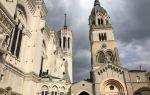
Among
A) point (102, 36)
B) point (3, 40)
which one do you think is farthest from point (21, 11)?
point (102, 36)

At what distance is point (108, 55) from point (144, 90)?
19220 mm

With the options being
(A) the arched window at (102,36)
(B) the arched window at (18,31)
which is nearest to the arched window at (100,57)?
(A) the arched window at (102,36)

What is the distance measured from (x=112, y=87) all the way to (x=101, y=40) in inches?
905

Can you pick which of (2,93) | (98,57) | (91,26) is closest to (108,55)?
(98,57)

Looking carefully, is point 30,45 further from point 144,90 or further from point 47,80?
point 144,90

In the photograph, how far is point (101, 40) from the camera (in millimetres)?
57812

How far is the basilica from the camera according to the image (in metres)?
20.7

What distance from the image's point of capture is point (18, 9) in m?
27.5

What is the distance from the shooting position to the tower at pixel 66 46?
6278 centimetres

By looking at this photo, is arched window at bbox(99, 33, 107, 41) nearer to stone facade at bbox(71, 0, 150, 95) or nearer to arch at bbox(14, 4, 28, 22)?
stone facade at bbox(71, 0, 150, 95)

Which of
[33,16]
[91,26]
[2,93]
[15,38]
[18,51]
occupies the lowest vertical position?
[2,93]

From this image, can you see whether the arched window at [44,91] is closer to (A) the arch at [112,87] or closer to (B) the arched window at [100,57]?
(A) the arch at [112,87]

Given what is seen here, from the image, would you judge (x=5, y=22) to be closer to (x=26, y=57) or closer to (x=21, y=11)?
(x=21, y=11)

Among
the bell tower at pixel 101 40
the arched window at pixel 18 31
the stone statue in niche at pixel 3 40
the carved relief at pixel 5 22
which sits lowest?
the stone statue in niche at pixel 3 40
